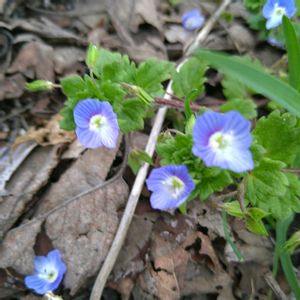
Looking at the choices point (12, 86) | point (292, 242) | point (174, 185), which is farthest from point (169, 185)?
point (12, 86)

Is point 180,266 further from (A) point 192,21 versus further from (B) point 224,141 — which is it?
(A) point 192,21

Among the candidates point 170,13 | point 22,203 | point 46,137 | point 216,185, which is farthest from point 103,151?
point 170,13

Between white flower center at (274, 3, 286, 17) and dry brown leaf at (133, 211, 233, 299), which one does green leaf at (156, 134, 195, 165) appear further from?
white flower center at (274, 3, 286, 17)

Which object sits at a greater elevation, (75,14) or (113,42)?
(75,14)

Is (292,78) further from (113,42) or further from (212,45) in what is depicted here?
(113,42)

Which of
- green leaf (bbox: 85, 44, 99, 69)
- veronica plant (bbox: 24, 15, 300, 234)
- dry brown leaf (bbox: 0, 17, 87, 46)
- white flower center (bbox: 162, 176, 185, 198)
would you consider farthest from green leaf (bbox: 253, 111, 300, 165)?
dry brown leaf (bbox: 0, 17, 87, 46)
